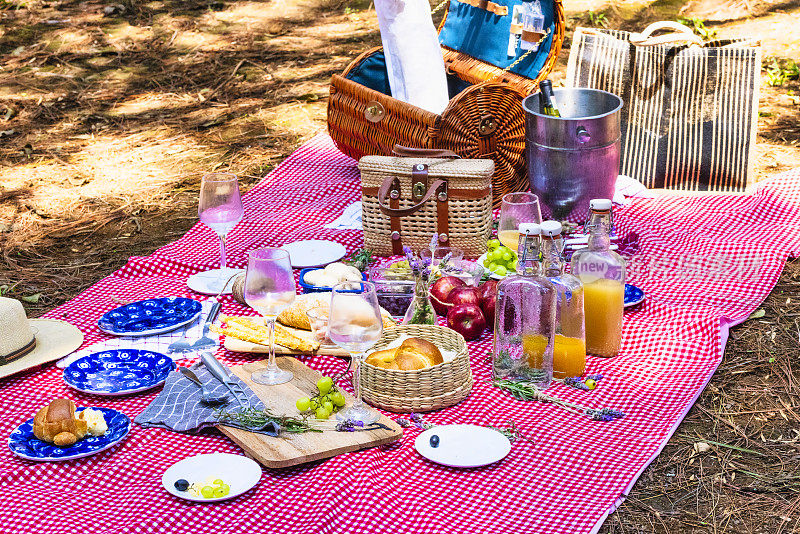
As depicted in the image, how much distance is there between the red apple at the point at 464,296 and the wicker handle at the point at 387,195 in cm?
61

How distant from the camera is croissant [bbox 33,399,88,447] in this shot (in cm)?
257

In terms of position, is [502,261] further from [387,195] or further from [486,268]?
[387,195]

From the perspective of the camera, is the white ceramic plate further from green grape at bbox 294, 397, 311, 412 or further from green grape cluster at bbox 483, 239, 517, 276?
green grape at bbox 294, 397, 311, 412

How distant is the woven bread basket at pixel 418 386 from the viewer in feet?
9.23

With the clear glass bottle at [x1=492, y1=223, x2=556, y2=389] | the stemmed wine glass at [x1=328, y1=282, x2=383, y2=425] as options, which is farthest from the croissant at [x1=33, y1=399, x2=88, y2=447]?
the clear glass bottle at [x1=492, y1=223, x2=556, y2=389]

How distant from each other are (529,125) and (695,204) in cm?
114

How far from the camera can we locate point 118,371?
118 inches

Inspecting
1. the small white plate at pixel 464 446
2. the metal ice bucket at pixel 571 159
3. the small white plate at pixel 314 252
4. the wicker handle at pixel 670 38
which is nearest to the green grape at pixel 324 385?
the small white plate at pixel 464 446

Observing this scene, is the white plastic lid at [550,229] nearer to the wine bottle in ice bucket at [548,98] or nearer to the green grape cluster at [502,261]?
the green grape cluster at [502,261]

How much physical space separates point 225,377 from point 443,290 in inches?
39.2

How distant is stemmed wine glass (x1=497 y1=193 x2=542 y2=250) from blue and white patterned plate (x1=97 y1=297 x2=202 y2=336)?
127 centimetres

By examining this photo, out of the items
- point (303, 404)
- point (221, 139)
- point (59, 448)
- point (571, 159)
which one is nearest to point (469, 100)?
point (571, 159)

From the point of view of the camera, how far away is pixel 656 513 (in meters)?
2.59

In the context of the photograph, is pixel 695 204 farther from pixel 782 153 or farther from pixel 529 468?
pixel 529 468
